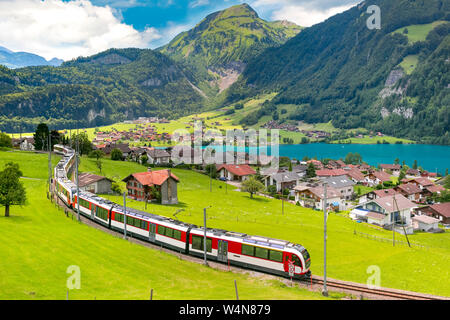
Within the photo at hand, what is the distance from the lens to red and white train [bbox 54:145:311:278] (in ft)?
94.2

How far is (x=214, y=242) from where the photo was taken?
3238cm

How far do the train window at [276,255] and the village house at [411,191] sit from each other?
9440cm

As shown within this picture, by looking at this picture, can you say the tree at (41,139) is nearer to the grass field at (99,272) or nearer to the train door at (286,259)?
the grass field at (99,272)

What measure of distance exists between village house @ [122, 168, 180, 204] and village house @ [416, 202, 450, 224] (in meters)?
64.4

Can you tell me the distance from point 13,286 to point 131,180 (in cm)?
5094

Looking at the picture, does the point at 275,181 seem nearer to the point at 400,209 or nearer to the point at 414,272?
the point at 400,209

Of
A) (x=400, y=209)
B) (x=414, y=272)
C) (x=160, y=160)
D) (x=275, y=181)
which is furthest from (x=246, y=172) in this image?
(x=414, y=272)

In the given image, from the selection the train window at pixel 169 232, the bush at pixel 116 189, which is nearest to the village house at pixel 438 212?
the bush at pixel 116 189

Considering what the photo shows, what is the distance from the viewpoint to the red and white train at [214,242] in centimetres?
2870

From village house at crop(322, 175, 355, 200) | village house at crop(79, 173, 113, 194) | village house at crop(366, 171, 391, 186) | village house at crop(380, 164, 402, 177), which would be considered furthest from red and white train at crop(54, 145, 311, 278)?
village house at crop(380, 164, 402, 177)

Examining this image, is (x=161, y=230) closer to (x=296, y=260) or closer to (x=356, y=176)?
(x=296, y=260)

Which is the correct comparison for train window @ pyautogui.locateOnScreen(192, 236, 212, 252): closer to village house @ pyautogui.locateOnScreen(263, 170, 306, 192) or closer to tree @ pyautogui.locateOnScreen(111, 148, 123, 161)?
village house @ pyautogui.locateOnScreen(263, 170, 306, 192)

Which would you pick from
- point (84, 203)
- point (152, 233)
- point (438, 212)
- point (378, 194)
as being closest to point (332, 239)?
point (152, 233)

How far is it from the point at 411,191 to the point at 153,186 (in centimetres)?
8483
